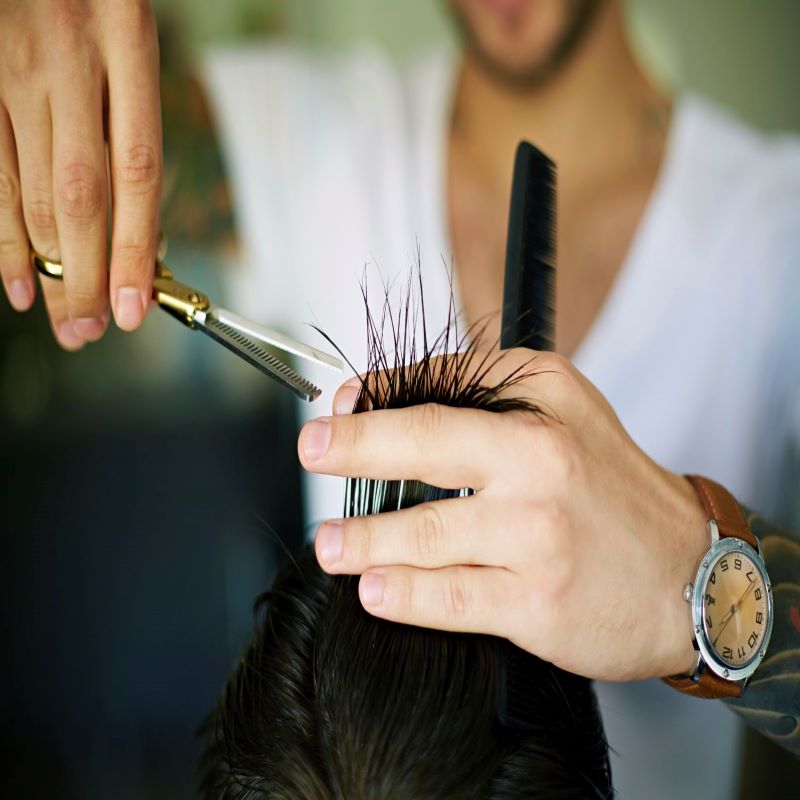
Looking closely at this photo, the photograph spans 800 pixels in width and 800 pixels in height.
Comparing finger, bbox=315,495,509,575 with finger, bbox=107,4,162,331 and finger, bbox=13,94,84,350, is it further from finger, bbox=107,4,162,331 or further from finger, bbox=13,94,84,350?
finger, bbox=13,94,84,350

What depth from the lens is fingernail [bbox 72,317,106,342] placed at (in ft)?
2.25

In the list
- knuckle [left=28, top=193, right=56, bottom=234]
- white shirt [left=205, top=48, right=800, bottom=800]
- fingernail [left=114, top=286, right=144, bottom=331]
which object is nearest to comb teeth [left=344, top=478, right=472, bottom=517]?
fingernail [left=114, top=286, right=144, bottom=331]

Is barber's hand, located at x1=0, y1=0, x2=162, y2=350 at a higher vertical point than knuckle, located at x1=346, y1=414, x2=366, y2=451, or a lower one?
higher

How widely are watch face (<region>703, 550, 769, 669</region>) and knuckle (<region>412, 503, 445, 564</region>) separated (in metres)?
0.22

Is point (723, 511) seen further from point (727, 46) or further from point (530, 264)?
point (727, 46)

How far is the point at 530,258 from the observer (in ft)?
2.21

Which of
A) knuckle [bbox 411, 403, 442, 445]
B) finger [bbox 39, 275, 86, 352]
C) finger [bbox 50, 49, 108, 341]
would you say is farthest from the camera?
finger [bbox 39, 275, 86, 352]

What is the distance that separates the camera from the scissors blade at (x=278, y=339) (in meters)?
0.59

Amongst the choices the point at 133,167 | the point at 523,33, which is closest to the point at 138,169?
the point at 133,167

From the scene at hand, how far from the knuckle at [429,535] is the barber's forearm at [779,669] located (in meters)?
0.34

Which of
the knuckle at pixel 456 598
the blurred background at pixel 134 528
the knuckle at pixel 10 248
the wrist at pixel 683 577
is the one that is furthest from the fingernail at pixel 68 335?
the blurred background at pixel 134 528

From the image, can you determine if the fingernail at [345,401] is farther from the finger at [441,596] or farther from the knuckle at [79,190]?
the knuckle at [79,190]

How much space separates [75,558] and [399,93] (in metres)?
1.18

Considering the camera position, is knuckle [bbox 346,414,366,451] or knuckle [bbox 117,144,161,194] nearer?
knuckle [bbox 346,414,366,451]
